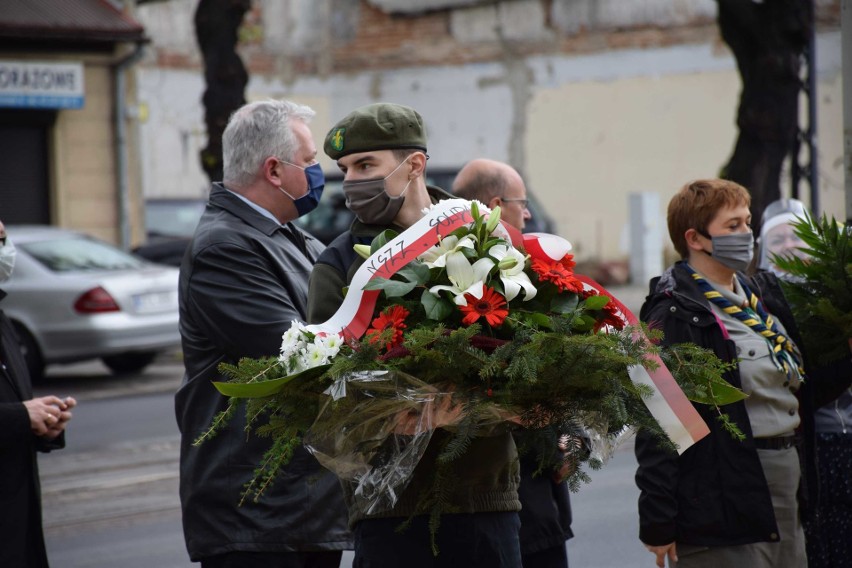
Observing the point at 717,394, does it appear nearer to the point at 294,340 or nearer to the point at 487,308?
the point at 487,308

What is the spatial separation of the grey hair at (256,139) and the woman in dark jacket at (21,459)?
104cm

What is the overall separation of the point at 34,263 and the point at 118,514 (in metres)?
6.19

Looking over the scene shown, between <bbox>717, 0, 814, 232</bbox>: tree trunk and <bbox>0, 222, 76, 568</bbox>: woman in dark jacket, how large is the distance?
1031cm

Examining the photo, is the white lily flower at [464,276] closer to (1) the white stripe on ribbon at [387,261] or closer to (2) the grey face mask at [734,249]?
(1) the white stripe on ribbon at [387,261]

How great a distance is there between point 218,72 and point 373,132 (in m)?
12.5

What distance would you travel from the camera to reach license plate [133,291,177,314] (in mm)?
13430

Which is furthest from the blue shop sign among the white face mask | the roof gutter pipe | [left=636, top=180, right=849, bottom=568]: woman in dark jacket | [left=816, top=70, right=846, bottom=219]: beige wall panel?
[left=636, top=180, right=849, bottom=568]: woman in dark jacket

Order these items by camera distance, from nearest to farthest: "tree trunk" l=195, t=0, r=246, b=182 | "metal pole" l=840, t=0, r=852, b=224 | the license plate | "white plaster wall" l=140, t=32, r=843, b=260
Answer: "metal pole" l=840, t=0, r=852, b=224 → the license plate → "tree trunk" l=195, t=0, r=246, b=182 → "white plaster wall" l=140, t=32, r=843, b=260

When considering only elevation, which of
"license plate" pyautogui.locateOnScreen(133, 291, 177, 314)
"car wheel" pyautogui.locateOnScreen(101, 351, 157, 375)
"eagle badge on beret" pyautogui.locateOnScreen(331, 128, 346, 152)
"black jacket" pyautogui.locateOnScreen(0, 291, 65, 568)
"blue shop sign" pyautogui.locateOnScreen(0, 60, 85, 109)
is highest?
"blue shop sign" pyautogui.locateOnScreen(0, 60, 85, 109)

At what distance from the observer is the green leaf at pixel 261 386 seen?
289 centimetres

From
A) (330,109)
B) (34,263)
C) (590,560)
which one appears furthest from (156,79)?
(590,560)

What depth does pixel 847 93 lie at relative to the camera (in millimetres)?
6340

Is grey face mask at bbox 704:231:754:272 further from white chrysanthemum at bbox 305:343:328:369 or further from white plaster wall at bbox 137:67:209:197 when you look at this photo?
white plaster wall at bbox 137:67:209:197

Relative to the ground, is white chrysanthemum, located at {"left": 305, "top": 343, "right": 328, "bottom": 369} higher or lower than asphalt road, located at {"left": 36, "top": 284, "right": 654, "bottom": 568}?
higher
